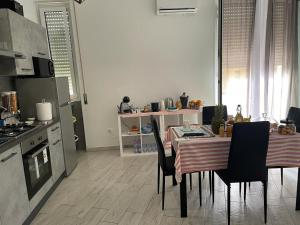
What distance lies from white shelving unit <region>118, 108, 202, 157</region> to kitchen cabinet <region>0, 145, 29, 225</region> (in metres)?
2.10

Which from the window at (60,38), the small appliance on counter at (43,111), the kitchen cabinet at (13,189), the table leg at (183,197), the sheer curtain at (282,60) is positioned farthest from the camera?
the window at (60,38)

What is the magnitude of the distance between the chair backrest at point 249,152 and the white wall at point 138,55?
2.59m

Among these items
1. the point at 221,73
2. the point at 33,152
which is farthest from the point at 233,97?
the point at 33,152

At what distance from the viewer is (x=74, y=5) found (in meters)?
4.24

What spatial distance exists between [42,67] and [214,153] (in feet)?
8.31

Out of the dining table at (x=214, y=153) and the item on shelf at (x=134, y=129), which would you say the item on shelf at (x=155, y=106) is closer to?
the item on shelf at (x=134, y=129)

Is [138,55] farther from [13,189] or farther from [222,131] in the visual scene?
[13,189]

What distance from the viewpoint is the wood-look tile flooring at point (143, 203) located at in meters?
2.35

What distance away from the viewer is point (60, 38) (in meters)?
4.47

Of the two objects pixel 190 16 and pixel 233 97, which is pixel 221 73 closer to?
pixel 233 97

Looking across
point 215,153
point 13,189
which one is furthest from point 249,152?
point 13,189

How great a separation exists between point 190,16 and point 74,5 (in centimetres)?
209

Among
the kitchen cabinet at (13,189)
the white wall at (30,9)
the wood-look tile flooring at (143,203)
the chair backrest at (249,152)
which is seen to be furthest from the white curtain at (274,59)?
the white wall at (30,9)

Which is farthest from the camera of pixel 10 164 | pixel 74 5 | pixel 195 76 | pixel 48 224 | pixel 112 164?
pixel 195 76
